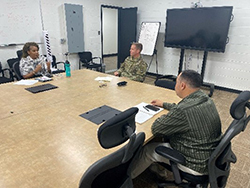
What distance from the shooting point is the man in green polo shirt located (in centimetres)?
129

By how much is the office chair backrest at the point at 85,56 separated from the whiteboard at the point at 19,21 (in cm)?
120

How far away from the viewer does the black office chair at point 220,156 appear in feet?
3.85

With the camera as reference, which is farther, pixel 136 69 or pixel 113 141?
pixel 136 69

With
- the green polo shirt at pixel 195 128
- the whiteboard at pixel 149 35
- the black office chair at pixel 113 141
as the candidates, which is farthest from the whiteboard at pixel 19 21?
the black office chair at pixel 113 141

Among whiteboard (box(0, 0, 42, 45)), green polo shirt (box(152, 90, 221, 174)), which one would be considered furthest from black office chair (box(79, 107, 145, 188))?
whiteboard (box(0, 0, 42, 45))

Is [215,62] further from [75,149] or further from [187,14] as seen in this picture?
[75,149]

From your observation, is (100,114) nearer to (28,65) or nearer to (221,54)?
(28,65)

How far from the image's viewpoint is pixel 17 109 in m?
1.82

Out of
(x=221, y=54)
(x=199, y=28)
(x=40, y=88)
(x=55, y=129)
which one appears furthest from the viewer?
(x=221, y=54)

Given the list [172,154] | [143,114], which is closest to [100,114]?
[143,114]

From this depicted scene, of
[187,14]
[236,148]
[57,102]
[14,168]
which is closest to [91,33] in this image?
[187,14]

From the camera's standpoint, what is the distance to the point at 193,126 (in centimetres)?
129

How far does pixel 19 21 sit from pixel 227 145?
460 cm

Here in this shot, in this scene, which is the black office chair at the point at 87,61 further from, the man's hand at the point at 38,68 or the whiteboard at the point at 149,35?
the man's hand at the point at 38,68
